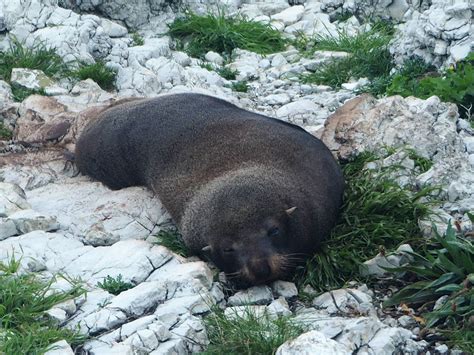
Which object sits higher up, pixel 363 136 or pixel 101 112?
pixel 363 136

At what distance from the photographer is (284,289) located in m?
7.52

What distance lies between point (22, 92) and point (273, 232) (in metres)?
4.56

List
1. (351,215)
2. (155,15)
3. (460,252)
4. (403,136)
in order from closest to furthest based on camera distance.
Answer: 1. (460,252)
2. (351,215)
3. (403,136)
4. (155,15)

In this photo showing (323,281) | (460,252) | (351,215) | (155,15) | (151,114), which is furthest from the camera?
(155,15)

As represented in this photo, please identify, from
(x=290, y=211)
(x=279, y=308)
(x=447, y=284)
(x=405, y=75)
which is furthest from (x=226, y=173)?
(x=405, y=75)

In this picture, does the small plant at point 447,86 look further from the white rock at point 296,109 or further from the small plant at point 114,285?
the small plant at point 114,285

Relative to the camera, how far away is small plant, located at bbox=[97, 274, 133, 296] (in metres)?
7.21

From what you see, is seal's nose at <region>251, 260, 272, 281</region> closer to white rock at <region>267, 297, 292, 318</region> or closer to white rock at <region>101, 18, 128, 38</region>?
white rock at <region>267, 297, 292, 318</region>

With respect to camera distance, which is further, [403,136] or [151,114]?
[151,114]

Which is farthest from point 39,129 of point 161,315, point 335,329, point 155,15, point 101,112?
point 335,329

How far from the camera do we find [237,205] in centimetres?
780

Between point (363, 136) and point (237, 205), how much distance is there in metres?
1.72

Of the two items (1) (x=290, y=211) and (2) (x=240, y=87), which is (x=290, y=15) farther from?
(1) (x=290, y=211)

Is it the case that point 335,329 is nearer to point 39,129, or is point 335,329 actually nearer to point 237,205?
point 237,205
